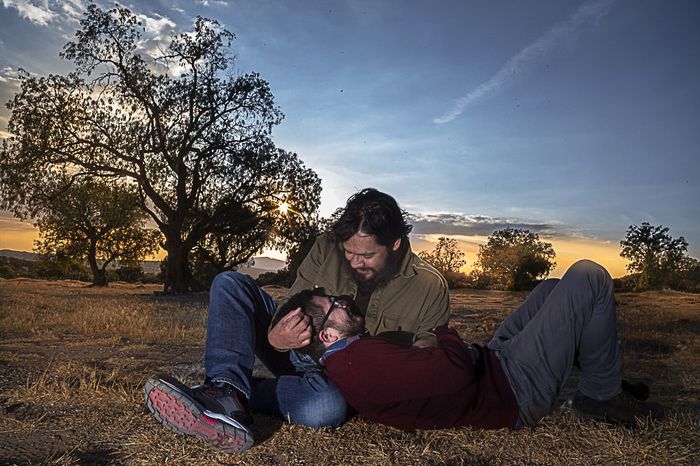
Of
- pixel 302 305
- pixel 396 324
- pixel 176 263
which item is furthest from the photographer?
pixel 176 263

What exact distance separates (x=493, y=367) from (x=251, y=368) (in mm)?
1393

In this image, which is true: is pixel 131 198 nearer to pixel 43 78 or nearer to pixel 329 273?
pixel 43 78

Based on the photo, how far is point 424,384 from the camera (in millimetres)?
2678

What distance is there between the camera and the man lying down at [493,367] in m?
2.69

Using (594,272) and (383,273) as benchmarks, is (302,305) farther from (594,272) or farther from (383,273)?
(594,272)

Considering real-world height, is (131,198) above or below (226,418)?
above

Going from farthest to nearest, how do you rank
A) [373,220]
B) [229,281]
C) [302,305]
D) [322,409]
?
1. [373,220]
2. [229,281]
3. [302,305]
4. [322,409]

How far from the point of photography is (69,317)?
9320mm

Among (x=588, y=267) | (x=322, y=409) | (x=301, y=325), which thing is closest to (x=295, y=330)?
(x=301, y=325)

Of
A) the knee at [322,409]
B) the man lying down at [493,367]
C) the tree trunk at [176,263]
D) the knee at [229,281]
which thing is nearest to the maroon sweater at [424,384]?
the man lying down at [493,367]

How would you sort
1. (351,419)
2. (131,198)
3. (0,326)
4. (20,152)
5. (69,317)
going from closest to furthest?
(351,419) < (0,326) < (69,317) < (20,152) < (131,198)

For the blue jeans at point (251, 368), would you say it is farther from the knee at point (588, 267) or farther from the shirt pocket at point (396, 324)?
the knee at point (588, 267)

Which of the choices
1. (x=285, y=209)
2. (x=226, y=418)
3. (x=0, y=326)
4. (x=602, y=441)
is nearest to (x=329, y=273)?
(x=226, y=418)

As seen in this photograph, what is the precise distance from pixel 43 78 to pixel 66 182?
3.70 m
